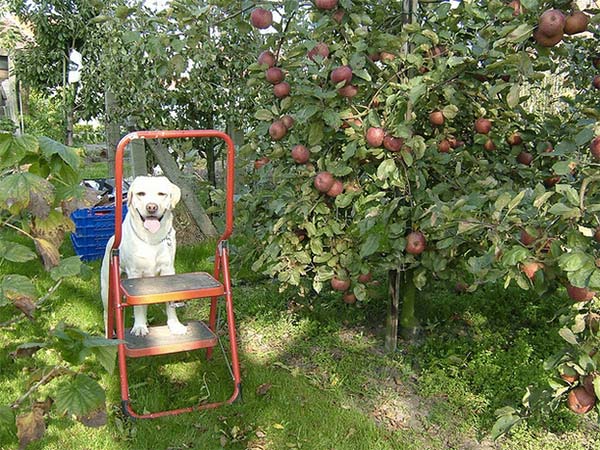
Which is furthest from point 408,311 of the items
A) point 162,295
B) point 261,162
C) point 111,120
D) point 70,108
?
point 70,108

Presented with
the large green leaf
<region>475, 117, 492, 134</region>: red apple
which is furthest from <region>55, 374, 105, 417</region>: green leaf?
<region>475, 117, 492, 134</region>: red apple

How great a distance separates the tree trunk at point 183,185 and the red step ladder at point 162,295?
2.46m

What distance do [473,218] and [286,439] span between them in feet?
4.36

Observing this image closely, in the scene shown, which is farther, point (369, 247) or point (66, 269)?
point (369, 247)

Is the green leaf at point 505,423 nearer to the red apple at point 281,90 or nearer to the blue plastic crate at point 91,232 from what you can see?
the red apple at point 281,90

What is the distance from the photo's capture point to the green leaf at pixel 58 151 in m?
1.52

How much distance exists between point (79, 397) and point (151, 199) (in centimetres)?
167

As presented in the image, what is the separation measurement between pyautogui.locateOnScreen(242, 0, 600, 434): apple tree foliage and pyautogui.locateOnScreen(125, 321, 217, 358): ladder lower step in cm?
46

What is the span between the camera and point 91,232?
502 cm

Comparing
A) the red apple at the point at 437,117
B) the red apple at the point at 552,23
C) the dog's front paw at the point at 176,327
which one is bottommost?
the dog's front paw at the point at 176,327

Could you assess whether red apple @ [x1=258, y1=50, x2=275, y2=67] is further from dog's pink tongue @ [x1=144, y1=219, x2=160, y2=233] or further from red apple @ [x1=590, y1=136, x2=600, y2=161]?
red apple @ [x1=590, y1=136, x2=600, y2=161]

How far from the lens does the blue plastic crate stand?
4.99 meters

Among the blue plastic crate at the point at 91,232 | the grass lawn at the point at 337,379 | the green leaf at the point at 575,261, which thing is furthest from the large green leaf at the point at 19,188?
the blue plastic crate at the point at 91,232

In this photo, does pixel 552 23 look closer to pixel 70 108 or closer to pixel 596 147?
pixel 596 147
